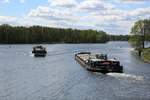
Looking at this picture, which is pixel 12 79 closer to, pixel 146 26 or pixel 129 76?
pixel 129 76

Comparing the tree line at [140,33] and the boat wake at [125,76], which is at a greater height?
the tree line at [140,33]

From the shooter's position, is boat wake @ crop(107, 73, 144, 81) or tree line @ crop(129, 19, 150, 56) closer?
boat wake @ crop(107, 73, 144, 81)

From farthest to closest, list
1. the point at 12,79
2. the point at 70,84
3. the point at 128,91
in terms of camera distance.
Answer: the point at 12,79
the point at 70,84
the point at 128,91

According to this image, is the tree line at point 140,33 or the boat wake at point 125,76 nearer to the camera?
the boat wake at point 125,76

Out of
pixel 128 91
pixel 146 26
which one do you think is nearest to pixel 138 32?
pixel 146 26

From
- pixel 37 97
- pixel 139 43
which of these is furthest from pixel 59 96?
pixel 139 43

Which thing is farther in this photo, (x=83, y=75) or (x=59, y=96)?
(x=83, y=75)

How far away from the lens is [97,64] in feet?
282

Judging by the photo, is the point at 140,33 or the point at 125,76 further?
the point at 140,33

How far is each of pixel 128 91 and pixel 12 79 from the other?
77.6 ft

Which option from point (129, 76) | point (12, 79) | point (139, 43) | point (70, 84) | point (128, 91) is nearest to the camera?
point (128, 91)

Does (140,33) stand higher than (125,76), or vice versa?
(140,33)

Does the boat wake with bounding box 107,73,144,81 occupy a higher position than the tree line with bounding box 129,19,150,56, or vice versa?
the tree line with bounding box 129,19,150,56

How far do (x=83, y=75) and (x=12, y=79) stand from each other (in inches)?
619
